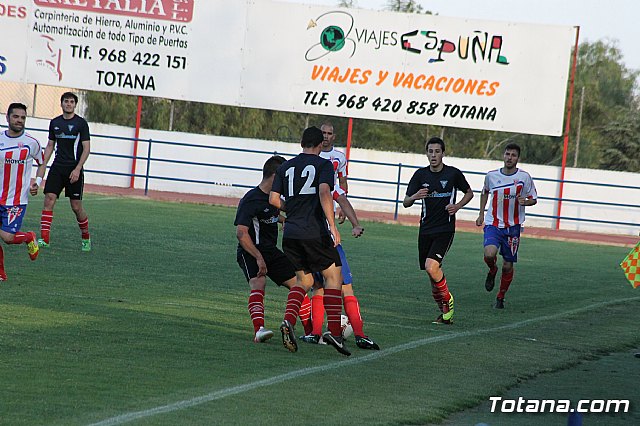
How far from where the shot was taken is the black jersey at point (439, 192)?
1256cm

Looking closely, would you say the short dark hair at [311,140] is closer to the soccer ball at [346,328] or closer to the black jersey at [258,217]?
the black jersey at [258,217]

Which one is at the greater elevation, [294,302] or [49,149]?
[49,149]

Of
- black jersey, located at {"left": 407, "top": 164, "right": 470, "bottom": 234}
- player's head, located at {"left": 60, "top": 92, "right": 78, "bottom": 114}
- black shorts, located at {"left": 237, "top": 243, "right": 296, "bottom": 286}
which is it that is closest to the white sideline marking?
black shorts, located at {"left": 237, "top": 243, "right": 296, "bottom": 286}

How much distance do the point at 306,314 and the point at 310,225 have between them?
4.21 feet

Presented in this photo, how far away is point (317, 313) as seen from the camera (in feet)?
33.6

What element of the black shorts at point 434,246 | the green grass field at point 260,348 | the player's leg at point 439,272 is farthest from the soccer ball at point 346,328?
the black shorts at point 434,246

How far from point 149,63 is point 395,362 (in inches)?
→ 921

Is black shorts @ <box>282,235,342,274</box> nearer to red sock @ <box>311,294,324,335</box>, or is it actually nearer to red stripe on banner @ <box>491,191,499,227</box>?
red sock @ <box>311,294,324,335</box>

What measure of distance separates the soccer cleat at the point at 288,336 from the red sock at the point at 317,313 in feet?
2.51

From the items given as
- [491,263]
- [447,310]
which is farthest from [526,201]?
[447,310]

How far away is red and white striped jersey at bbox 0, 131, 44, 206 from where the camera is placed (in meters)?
13.2

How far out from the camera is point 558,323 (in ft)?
42.7

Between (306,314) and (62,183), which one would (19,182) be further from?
(306,314)

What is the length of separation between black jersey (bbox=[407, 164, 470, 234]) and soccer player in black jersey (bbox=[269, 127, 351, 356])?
3104 millimetres
